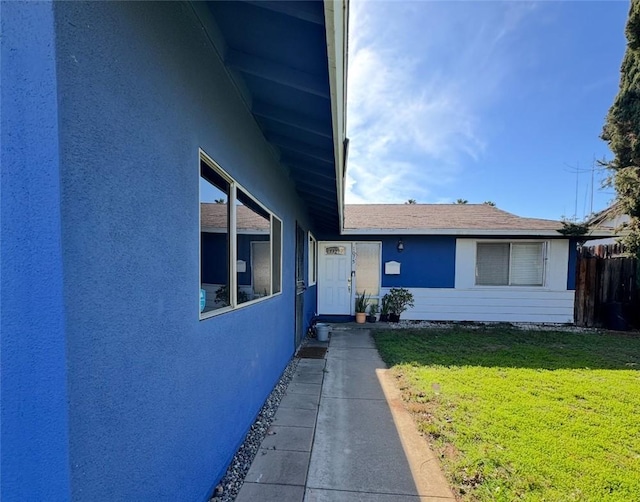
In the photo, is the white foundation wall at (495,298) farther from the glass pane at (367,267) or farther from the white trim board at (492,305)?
the glass pane at (367,267)

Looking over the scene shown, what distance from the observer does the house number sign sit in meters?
9.59

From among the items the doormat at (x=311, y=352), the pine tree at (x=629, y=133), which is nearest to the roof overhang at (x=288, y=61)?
the doormat at (x=311, y=352)

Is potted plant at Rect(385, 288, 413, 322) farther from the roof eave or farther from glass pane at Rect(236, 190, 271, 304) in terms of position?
glass pane at Rect(236, 190, 271, 304)

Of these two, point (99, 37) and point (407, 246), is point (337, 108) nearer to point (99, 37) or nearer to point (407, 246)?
point (99, 37)

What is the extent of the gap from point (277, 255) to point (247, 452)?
247cm

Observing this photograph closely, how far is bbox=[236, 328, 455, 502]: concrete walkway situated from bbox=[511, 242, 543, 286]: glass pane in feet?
22.4

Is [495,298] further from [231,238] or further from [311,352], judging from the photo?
[231,238]

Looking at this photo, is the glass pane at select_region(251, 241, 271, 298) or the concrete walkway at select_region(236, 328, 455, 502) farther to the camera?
the glass pane at select_region(251, 241, 271, 298)

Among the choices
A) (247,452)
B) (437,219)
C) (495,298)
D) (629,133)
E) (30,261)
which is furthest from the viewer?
(437,219)

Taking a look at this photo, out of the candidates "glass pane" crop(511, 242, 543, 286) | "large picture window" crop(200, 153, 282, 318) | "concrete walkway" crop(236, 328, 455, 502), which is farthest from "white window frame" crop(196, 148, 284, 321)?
"glass pane" crop(511, 242, 543, 286)

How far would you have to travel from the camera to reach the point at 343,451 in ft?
9.27

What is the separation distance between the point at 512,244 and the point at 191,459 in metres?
9.76

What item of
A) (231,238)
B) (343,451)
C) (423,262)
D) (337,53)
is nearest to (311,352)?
(343,451)

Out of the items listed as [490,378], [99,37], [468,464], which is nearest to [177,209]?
[99,37]
